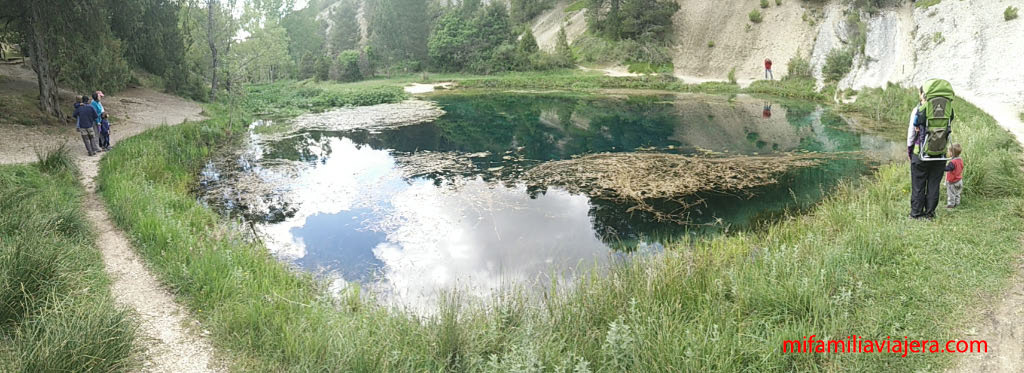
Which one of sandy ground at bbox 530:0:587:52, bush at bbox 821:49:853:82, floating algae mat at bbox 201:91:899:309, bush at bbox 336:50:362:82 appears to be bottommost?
floating algae mat at bbox 201:91:899:309

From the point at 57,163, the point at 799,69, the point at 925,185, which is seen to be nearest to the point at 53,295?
the point at 57,163

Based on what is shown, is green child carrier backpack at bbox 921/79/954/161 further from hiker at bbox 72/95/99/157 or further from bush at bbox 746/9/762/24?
bush at bbox 746/9/762/24

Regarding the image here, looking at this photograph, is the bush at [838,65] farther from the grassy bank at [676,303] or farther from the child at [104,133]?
the child at [104,133]

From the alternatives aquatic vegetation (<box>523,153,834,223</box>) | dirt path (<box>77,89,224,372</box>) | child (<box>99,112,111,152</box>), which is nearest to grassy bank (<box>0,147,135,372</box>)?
dirt path (<box>77,89,224,372</box>)

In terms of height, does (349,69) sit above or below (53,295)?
above

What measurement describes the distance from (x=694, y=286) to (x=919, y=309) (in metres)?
2.12

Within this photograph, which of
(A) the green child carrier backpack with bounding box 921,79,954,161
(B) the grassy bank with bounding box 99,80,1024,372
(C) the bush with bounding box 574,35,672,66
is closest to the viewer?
(B) the grassy bank with bounding box 99,80,1024,372

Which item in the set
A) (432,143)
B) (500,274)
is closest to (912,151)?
(500,274)

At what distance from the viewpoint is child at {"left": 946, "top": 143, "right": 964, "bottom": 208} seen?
309 inches

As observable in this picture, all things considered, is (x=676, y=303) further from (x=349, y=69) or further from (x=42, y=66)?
(x=349, y=69)

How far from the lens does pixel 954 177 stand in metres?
7.98

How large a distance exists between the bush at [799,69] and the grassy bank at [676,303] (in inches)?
1135

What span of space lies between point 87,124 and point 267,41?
25384 mm

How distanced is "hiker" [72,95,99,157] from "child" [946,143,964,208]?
17916mm
